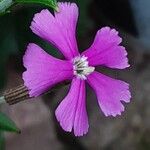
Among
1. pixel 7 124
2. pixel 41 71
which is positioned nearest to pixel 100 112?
pixel 7 124

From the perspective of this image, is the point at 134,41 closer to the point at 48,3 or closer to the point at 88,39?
the point at 88,39

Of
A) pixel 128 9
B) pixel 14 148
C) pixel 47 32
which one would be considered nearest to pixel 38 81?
pixel 47 32

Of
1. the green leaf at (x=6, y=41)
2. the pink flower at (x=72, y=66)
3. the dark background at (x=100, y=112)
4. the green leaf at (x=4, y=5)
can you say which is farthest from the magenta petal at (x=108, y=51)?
the dark background at (x=100, y=112)

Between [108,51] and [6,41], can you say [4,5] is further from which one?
[6,41]

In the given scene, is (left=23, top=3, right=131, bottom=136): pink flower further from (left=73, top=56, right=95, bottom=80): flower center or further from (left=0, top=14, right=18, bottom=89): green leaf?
(left=0, top=14, right=18, bottom=89): green leaf

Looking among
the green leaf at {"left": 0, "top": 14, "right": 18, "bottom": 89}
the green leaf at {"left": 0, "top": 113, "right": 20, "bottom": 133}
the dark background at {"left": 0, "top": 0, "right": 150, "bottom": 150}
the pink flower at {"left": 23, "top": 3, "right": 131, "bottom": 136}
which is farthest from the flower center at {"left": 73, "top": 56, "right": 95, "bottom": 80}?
the dark background at {"left": 0, "top": 0, "right": 150, "bottom": 150}

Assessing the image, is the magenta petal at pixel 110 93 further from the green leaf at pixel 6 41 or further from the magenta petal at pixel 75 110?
the green leaf at pixel 6 41
